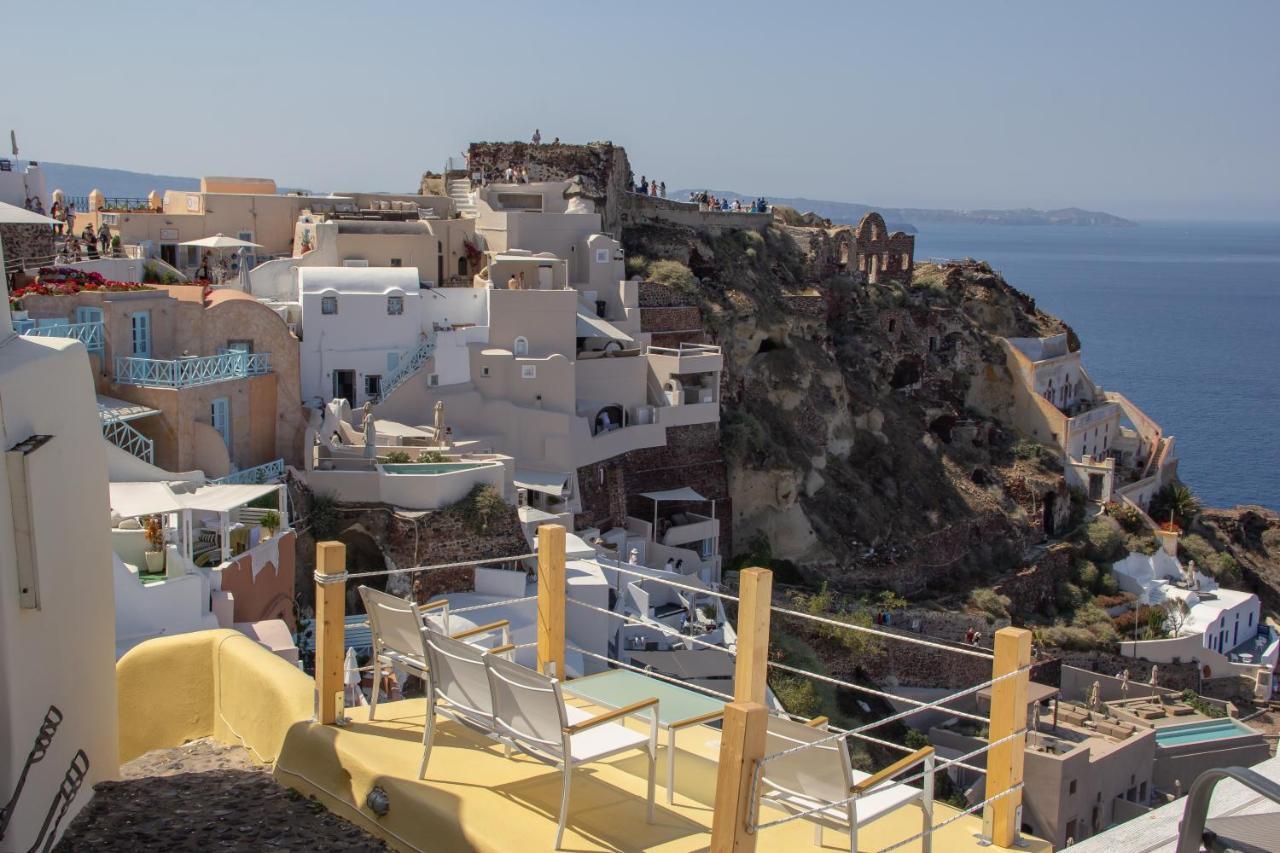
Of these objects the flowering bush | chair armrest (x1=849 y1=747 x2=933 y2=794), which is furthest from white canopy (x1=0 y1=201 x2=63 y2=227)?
the flowering bush

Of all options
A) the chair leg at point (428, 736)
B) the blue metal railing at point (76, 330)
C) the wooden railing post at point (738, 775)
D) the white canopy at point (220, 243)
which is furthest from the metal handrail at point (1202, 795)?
the white canopy at point (220, 243)

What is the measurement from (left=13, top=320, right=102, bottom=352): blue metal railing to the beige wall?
43.2 feet

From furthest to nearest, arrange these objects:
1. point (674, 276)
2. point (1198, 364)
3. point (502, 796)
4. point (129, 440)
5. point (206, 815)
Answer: point (1198, 364) < point (674, 276) < point (129, 440) < point (206, 815) < point (502, 796)

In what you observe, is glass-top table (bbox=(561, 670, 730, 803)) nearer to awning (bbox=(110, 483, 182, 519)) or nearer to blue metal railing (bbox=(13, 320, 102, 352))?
awning (bbox=(110, 483, 182, 519))

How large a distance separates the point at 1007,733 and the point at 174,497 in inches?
507

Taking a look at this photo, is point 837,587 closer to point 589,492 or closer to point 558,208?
point 589,492

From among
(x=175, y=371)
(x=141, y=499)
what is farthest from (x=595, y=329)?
(x=141, y=499)

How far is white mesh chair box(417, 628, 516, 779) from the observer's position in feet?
22.1

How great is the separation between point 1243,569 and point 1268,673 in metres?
9.49

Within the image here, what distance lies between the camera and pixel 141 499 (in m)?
16.6

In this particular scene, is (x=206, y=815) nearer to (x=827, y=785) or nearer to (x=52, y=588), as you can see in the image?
(x=52, y=588)

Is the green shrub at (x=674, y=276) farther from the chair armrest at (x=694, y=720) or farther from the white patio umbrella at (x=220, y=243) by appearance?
the chair armrest at (x=694, y=720)

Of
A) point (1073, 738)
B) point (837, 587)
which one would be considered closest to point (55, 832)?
point (1073, 738)

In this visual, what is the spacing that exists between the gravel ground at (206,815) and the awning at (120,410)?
12883 millimetres
